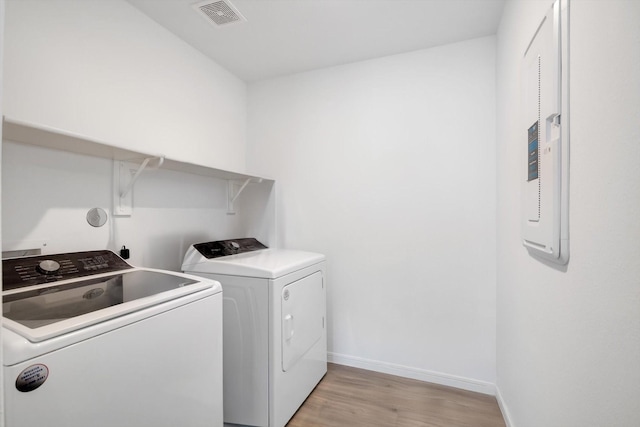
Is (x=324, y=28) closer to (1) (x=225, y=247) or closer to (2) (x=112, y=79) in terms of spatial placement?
(2) (x=112, y=79)

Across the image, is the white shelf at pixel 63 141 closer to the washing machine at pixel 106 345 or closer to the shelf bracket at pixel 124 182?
the shelf bracket at pixel 124 182

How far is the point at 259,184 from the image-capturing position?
114 inches

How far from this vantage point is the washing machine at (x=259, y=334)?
175 centimetres

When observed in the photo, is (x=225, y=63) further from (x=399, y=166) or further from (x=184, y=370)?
(x=184, y=370)

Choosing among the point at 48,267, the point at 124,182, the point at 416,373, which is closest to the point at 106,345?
the point at 48,267

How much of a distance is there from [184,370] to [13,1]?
1.77 metres

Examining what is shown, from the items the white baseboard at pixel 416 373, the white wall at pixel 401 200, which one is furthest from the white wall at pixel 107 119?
the white baseboard at pixel 416 373

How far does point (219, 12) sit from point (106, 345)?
76.3 inches

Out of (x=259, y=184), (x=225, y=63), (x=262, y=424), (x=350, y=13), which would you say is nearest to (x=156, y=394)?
(x=262, y=424)

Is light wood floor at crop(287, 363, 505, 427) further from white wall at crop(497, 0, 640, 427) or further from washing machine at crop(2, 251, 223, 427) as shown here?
washing machine at crop(2, 251, 223, 427)

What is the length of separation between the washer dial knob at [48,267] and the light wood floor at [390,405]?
1.51 meters

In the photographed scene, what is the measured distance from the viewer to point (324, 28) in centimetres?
210

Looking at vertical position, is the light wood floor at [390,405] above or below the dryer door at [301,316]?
below

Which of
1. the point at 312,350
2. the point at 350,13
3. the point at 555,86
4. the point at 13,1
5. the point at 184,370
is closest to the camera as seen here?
the point at 555,86
